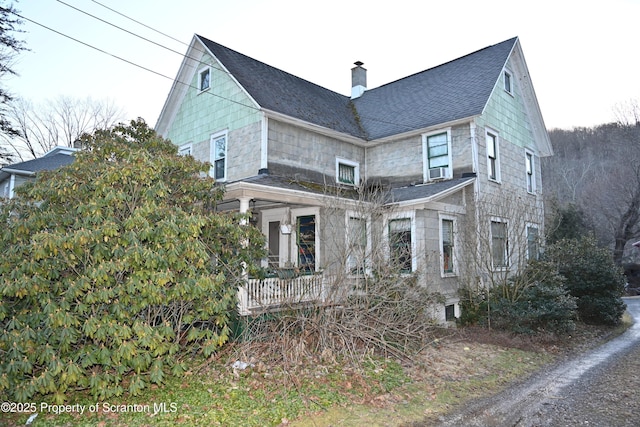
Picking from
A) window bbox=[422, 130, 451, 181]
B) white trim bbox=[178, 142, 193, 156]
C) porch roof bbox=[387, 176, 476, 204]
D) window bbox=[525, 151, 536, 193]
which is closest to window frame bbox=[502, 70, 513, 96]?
window bbox=[525, 151, 536, 193]

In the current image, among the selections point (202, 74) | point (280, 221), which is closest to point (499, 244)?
point (280, 221)

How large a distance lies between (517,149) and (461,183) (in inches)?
189

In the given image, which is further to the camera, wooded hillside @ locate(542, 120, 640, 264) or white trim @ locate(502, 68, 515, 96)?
wooded hillside @ locate(542, 120, 640, 264)

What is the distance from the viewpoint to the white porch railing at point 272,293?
25.1ft

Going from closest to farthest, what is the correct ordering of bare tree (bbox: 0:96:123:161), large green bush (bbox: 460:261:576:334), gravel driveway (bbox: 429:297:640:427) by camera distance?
gravel driveway (bbox: 429:297:640:427) < large green bush (bbox: 460:261:576:334) < bare tree (bbox: 0:96:123:161)

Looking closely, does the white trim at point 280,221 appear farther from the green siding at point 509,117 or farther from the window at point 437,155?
the green siding at point 509,117

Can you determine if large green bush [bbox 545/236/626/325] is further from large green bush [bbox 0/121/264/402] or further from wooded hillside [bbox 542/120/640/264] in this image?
large green bush [bbox 0/121/264/402]

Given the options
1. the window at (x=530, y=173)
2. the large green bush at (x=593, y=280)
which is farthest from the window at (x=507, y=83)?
the large green bush at (x=593, y=280)

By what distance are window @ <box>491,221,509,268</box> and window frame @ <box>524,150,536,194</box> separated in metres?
3.76

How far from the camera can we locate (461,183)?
11930mm

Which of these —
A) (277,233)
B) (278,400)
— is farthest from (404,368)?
Result: (277,233)

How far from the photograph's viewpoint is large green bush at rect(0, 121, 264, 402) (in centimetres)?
498

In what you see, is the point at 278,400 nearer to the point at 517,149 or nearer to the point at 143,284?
the point at 143,284

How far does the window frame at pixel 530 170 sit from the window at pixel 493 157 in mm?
2610
